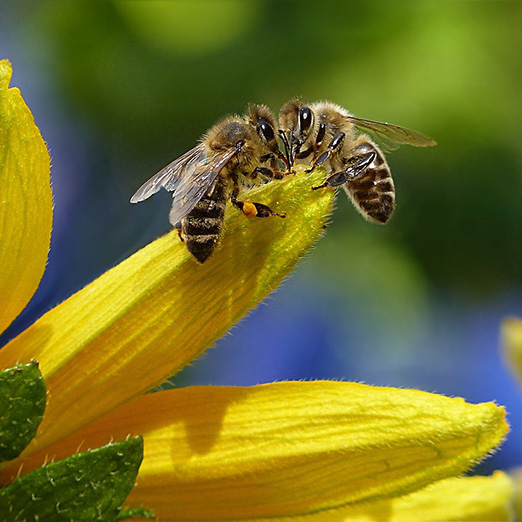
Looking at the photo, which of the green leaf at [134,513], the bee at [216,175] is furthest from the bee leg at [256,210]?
the green leaf at [134,513]

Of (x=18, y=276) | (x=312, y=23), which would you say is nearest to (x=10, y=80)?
(x=18, y=276)

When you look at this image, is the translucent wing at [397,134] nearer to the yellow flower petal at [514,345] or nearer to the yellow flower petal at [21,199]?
the yellow flower petal at [21,199]

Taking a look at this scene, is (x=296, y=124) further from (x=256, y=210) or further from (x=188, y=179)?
(x=256, y=210)

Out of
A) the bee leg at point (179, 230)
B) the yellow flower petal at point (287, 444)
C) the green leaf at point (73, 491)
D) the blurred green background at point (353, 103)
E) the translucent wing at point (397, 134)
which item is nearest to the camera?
the green leaf at point (73, 491)

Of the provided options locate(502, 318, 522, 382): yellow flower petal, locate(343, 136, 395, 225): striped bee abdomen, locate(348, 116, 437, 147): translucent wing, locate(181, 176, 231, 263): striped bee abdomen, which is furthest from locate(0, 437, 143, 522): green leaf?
locate(348, 116, 437, 147): translucent wing

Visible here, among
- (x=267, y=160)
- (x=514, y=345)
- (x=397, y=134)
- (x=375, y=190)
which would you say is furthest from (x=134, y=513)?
(x=397, y=134)

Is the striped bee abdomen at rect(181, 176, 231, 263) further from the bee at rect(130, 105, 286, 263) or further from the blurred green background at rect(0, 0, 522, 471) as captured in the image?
the blurred green background at rect(0, 0, 522, 471)
